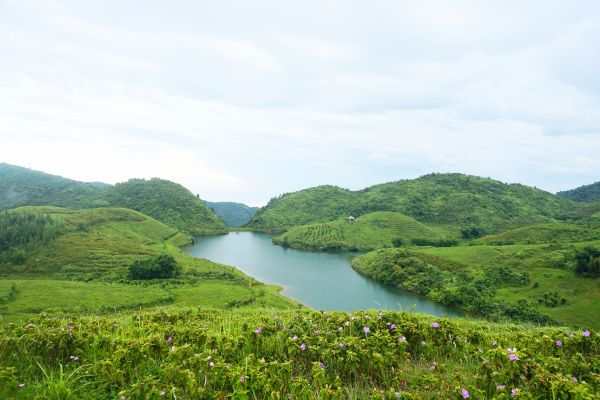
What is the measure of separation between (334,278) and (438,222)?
10679 centimetres

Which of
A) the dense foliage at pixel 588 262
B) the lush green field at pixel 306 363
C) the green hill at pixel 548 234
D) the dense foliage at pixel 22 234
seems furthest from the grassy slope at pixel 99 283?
the green hill at pixel 548 234

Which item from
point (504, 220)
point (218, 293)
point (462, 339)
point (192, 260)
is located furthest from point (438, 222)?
point (462, 339)

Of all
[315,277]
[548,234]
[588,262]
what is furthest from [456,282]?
[548,234]

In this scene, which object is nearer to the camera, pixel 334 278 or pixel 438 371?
pixel 438 371

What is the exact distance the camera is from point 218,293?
51219 mm

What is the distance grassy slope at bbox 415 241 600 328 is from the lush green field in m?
50.4

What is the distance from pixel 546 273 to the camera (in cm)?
5706

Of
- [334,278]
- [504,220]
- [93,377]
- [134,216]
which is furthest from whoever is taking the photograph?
[504,220]

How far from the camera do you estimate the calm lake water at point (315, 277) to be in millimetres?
54156

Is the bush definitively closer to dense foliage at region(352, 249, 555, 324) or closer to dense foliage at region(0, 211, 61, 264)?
dense foliage at region(0, 211, 61, 264)

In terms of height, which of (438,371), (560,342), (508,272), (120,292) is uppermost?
(560,342)

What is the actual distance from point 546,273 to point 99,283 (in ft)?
260

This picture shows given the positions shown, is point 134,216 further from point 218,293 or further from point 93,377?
point 93,377

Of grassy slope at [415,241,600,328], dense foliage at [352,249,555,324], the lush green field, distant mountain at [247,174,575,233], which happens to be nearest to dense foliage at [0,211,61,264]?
dense foliage at [352,249,555,324]
